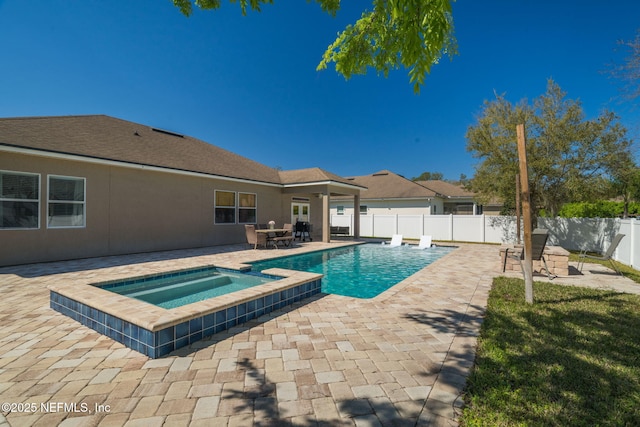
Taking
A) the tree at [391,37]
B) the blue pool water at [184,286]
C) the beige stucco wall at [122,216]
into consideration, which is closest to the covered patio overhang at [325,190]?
the beige stucco wall at [122,216]

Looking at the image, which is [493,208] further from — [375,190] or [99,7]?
[99,7]

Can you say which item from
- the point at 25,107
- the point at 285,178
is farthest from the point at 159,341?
the point at 25,107

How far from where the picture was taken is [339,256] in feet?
42.8

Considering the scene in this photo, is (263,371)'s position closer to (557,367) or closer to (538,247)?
(557,367)

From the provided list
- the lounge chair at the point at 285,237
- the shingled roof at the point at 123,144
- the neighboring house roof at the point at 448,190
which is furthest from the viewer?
the neighboring house roof at the point at 448,190

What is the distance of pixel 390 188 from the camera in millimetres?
26125

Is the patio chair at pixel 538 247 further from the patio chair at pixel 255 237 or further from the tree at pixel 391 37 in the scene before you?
the patio chair at pixel 255 237

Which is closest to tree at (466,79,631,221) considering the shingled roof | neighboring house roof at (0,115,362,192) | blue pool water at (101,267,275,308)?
neighboring house roof at (0,115,362,192)

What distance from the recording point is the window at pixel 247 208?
16.1 metres

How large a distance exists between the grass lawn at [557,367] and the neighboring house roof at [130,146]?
1224cm

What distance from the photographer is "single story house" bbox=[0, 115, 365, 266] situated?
8916 millimetres

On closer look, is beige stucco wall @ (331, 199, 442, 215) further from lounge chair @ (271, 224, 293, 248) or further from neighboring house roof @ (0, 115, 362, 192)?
lounge chair @ (271, 224, 293, 248)

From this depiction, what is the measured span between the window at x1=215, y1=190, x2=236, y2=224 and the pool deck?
31.8 ft

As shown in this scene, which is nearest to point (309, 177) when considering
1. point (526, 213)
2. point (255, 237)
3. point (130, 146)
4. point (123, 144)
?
point (255, 237)
